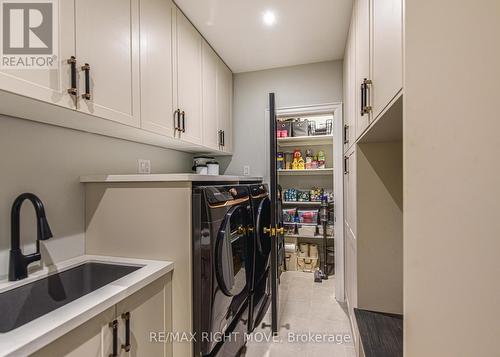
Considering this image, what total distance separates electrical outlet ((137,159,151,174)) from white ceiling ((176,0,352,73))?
1.12 meters

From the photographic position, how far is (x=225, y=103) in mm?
2527

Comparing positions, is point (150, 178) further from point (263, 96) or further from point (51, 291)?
point (263, 96)

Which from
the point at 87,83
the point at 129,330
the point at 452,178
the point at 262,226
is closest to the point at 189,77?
the point at 87,83

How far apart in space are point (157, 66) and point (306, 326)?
88.9 inches

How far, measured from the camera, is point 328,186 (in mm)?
3484

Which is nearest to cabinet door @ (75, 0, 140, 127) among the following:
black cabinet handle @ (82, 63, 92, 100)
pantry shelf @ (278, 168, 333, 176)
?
black cabinet handle @ (82, 63, 92, 100)

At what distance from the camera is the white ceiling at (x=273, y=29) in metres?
1.65

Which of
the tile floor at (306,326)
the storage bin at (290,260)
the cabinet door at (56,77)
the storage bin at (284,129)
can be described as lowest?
the tile floor at (306,326)

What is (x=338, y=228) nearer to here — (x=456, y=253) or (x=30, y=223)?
(x=456, y=253)

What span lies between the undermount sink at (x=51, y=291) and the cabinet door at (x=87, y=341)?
0.34 metres

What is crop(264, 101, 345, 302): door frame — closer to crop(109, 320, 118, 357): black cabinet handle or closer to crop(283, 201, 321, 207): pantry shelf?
crop(283, 201, 321, 207): pantry shelf

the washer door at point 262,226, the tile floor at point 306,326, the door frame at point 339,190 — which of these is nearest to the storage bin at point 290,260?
the tile floor at point 306,326

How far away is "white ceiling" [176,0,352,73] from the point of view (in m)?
1.65

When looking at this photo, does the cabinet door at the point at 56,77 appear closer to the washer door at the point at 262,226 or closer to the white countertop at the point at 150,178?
the white countertop at the point at 150,178
